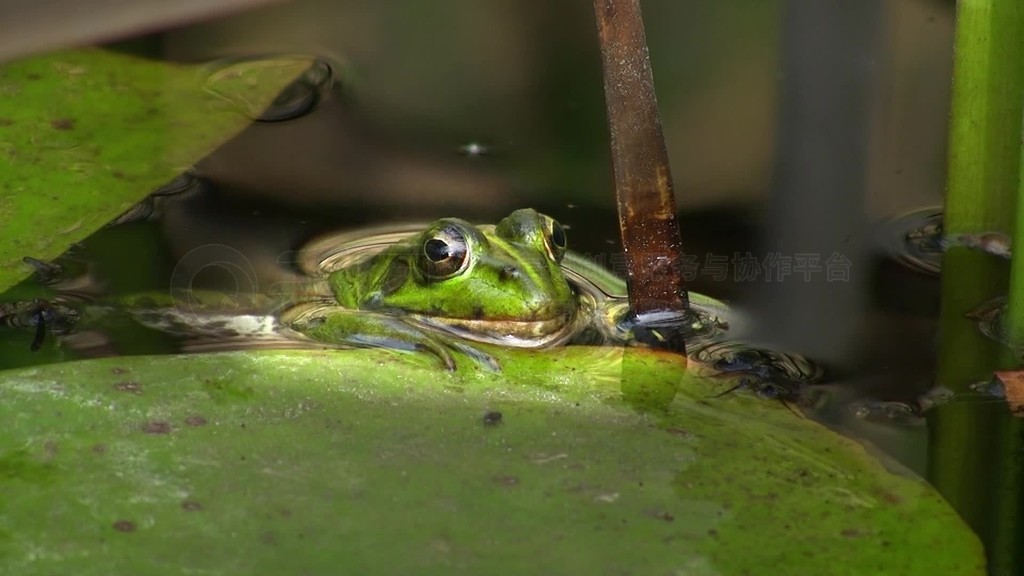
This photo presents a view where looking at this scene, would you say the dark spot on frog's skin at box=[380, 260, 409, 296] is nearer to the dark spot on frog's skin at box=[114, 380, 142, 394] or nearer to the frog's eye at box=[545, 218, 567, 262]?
the frog's eye at box=[545, 218, 567, 262]

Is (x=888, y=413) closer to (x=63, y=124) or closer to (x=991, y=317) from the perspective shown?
(x=991, y=317)

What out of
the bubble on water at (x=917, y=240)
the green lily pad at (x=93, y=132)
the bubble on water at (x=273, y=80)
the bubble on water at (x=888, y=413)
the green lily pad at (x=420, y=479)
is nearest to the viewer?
the green lily pad at (x=420, y=479)

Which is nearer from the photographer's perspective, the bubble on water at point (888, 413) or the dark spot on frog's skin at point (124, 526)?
the dark spot on frog's skin at point (124, 526)

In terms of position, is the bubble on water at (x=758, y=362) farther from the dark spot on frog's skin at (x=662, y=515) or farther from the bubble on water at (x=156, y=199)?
the bubble on water at (x=156, y=199)

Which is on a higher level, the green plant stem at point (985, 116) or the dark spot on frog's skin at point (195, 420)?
the green plant stem at point (985, 116)

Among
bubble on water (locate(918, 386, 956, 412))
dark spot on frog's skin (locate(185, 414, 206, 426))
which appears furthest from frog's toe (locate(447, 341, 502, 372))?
bubble on water (locate(918, 386, 956, 412))

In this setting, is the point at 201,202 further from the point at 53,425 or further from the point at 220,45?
the point at 53,425

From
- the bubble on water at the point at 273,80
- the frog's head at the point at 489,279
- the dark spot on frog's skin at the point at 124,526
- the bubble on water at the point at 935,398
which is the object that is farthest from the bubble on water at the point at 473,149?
the dark spot on frog's skin at the point at 124,526
